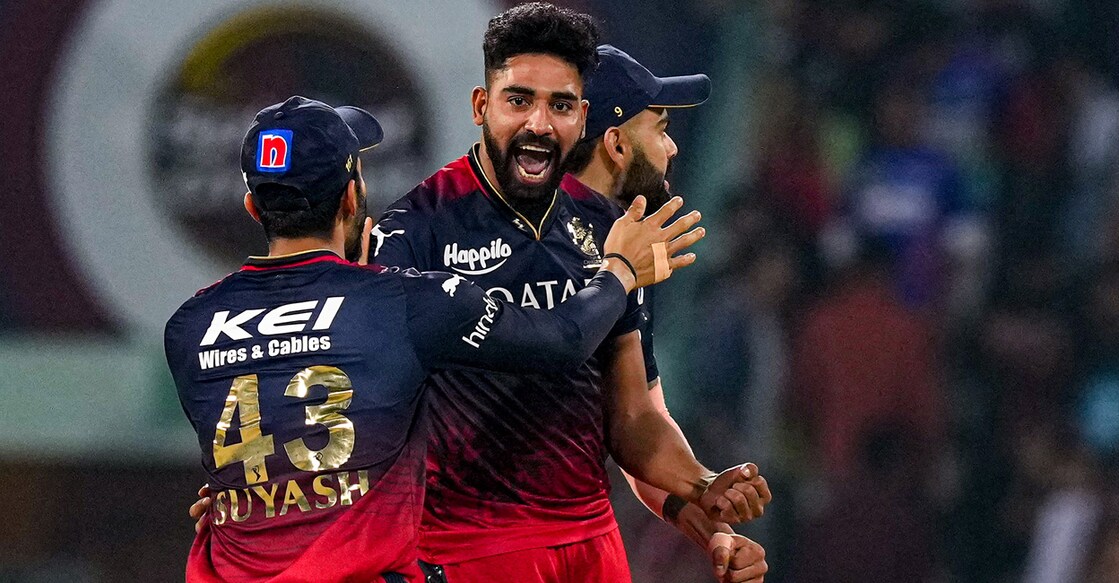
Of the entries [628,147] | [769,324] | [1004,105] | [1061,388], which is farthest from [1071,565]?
[628,147]

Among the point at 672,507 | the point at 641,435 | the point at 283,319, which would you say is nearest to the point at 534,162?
the point at 641,435

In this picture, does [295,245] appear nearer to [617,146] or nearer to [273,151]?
[273,151]

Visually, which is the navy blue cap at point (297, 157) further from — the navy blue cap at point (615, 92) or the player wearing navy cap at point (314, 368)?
the navy blue cap at point (615, 92)

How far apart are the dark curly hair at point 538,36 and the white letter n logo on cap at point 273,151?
0.77 m

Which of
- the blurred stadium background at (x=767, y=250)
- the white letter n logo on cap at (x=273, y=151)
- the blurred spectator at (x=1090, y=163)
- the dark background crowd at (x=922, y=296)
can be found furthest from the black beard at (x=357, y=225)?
the blurred spectator at (x=1090, y=163)

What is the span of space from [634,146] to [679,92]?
0.22m

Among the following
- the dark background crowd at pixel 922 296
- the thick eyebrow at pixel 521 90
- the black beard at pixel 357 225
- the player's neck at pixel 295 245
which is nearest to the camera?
the player's neck at pixel 295 245

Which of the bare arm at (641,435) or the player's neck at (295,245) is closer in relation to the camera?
the player's neck at (295,245)

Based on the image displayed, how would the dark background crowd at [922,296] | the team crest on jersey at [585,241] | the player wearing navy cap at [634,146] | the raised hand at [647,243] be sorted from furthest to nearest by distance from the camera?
the dark background crowd at [922,296] → the player wearing navy cap at [634,146] → the team crest on jersey at [585,241] → the raised hand at [647,243]

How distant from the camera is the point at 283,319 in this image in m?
2.67

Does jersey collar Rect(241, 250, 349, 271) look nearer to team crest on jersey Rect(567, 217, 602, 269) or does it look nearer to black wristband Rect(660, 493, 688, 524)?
team crest on jersey Rect(567, 217, 602, 269)

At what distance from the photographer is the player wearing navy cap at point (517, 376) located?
130 inches

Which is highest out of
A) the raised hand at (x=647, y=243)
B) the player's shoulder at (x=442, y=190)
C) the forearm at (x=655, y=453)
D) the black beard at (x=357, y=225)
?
the player's shoulder at (x=442, y=190)

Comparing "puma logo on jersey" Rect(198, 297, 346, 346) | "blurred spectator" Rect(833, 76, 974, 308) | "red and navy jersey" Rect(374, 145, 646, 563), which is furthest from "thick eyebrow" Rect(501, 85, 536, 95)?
"blurred spectator" Rect(833, 76, 974, 308)
